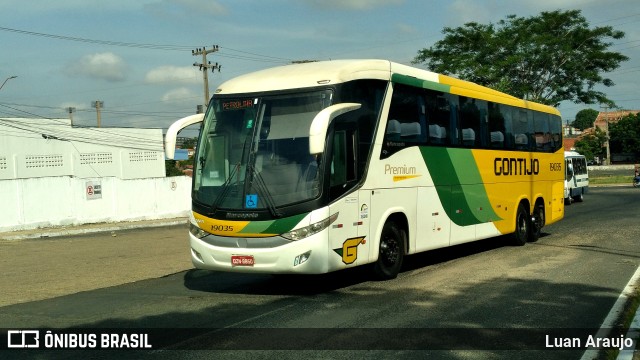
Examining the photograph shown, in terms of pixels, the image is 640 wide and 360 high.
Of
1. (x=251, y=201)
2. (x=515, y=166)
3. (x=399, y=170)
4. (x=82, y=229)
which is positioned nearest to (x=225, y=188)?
(x=251, y=201)

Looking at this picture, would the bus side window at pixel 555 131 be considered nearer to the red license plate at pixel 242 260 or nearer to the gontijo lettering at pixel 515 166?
the gontijo lettering at pixel 515 166

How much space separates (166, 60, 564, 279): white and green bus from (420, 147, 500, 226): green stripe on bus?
50 millimetres

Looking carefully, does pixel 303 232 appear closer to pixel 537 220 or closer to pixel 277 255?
pixel 277 255

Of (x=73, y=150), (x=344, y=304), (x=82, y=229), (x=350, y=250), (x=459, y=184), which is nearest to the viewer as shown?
(x=344, y=304)

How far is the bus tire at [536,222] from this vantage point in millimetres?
17578

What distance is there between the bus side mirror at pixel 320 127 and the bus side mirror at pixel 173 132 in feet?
8.60

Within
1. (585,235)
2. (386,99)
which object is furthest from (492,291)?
(585,235)

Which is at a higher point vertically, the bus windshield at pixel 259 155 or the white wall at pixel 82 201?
the bus windshield at pixel 259 155

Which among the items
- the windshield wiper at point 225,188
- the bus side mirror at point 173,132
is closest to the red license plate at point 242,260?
the windshield wiper at point 225,188

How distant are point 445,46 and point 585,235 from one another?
86.1ft

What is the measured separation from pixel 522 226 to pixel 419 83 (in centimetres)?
642

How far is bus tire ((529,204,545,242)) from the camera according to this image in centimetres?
1758

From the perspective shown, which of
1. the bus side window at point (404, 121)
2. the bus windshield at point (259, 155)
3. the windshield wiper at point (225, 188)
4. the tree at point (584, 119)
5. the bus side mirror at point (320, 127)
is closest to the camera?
the bus side mirror at point (320, 127)

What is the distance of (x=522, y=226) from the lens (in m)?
17.1
